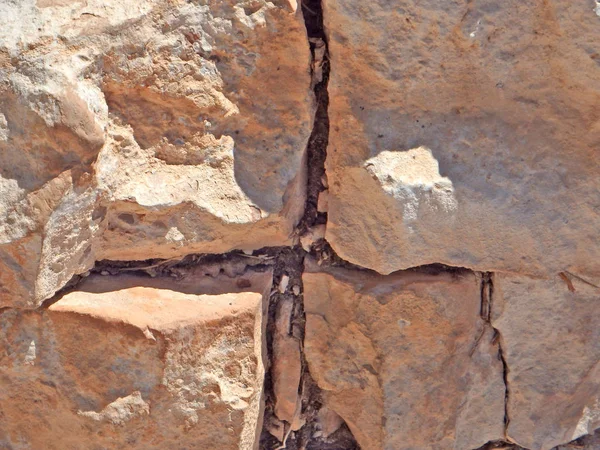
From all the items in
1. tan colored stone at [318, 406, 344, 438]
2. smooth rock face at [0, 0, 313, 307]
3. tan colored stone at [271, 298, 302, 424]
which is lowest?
tan colored stone at [318, 406, 344, 438]

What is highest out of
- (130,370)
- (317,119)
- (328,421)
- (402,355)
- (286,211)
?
(317,119)

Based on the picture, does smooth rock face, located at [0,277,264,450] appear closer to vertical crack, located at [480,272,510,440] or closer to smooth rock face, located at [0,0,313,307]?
smooth rock face, located at [0,0,313,307]

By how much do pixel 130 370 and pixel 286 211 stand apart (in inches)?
16.2

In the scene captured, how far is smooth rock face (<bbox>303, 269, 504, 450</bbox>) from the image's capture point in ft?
4.77

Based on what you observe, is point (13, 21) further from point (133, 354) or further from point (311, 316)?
point (311, 316)

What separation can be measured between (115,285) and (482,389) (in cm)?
78

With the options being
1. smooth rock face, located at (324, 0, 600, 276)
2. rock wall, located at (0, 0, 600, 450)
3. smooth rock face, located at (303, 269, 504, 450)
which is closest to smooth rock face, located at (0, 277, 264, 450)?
rock wall, located at (0, 0, 600, 450)

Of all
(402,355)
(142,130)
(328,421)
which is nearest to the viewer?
(142,130)

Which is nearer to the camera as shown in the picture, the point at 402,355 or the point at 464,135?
the point at 464,135

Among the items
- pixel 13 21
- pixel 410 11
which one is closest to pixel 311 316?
pixel 410 11

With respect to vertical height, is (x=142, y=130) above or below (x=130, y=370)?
above

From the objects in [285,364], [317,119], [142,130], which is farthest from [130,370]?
[317,119]

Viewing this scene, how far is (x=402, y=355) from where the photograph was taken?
4.84 ft

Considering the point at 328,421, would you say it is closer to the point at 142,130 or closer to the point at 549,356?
the point at 549,356
